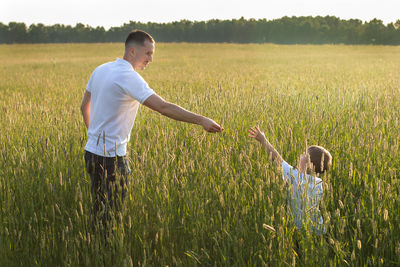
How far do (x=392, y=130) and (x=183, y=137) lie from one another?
2330 mm

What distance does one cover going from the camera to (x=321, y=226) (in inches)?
97.4

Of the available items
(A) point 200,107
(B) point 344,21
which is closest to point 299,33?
(B) point 344,21

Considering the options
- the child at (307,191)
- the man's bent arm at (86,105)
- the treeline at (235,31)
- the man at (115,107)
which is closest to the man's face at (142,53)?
the man at (115,107)

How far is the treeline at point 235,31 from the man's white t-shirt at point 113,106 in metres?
72.3

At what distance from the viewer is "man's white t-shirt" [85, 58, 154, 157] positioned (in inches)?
121

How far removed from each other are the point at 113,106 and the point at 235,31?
285 ft

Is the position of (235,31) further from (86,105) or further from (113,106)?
(113,106)

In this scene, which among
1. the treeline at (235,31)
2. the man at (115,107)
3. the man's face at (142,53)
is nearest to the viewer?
the man at (115,107)

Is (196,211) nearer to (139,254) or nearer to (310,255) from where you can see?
(139,254)

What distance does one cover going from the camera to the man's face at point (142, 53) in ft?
10.6

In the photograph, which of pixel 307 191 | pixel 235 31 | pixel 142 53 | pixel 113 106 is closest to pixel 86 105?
pixel 113 106

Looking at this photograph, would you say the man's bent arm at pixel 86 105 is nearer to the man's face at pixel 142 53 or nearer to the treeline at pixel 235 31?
the man's face at pixel 142 53

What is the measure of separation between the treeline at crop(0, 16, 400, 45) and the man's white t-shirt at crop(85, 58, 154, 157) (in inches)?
2848

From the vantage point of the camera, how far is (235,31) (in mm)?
86750
